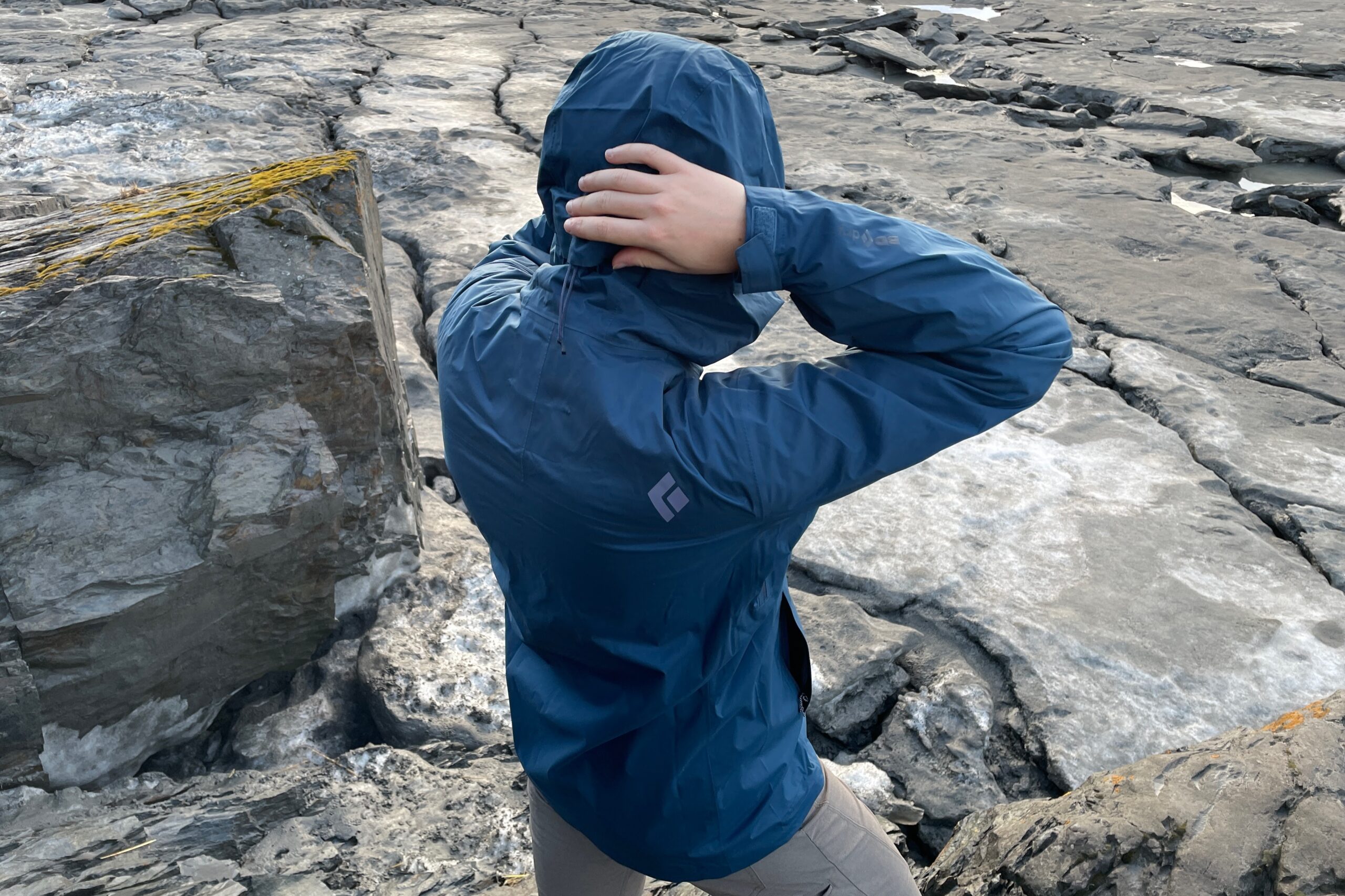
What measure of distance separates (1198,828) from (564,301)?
92 cm

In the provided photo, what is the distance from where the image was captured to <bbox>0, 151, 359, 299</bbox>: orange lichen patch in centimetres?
158

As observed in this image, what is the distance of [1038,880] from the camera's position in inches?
45.8

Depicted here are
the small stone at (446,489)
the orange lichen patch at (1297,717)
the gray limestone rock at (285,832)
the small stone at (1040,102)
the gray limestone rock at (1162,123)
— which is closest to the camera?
the orange lichen patch at (1297,717)

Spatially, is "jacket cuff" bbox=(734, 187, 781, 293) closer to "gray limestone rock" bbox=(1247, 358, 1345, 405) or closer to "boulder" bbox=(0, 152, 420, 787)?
"boulder" bbox=(0, 152, 420, 787)

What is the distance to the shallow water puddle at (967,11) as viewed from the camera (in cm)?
802

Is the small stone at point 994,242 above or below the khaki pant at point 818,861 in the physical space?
below

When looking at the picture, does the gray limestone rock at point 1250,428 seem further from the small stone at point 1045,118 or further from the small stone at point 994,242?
the small stone at point 1045,118

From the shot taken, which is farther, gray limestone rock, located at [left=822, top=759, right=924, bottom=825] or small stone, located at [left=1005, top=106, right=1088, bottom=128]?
small stone, located at [left=1005, top=106, right=1088, bottom=128]

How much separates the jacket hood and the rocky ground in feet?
2.58

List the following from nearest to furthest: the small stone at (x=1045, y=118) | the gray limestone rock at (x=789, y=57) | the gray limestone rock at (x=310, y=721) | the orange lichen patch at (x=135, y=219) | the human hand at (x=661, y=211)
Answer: the human hand at (x=661, y=211), the orange lichen patch at (x=135, y=219), the gray limestone rock at (x=310, y=721), the small stone at (x=1045, y=118), the gray limestone rock at (x=789, y=57)

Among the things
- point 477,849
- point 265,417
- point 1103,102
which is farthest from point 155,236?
point 1103,102

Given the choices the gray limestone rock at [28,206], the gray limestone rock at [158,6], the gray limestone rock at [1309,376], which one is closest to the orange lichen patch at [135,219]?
the gray limestone rock at [28,206]

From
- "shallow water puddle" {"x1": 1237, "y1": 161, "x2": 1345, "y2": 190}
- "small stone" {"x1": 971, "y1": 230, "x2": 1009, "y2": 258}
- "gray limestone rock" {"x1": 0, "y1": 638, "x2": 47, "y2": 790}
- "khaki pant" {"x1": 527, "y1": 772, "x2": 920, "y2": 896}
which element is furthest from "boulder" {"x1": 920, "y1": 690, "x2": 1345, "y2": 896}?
"shallow water puddle" {"x1": 1237, "y1": 161, "x2": 1345, "y2": 190}

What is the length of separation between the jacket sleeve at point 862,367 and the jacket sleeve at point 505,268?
259 mm
